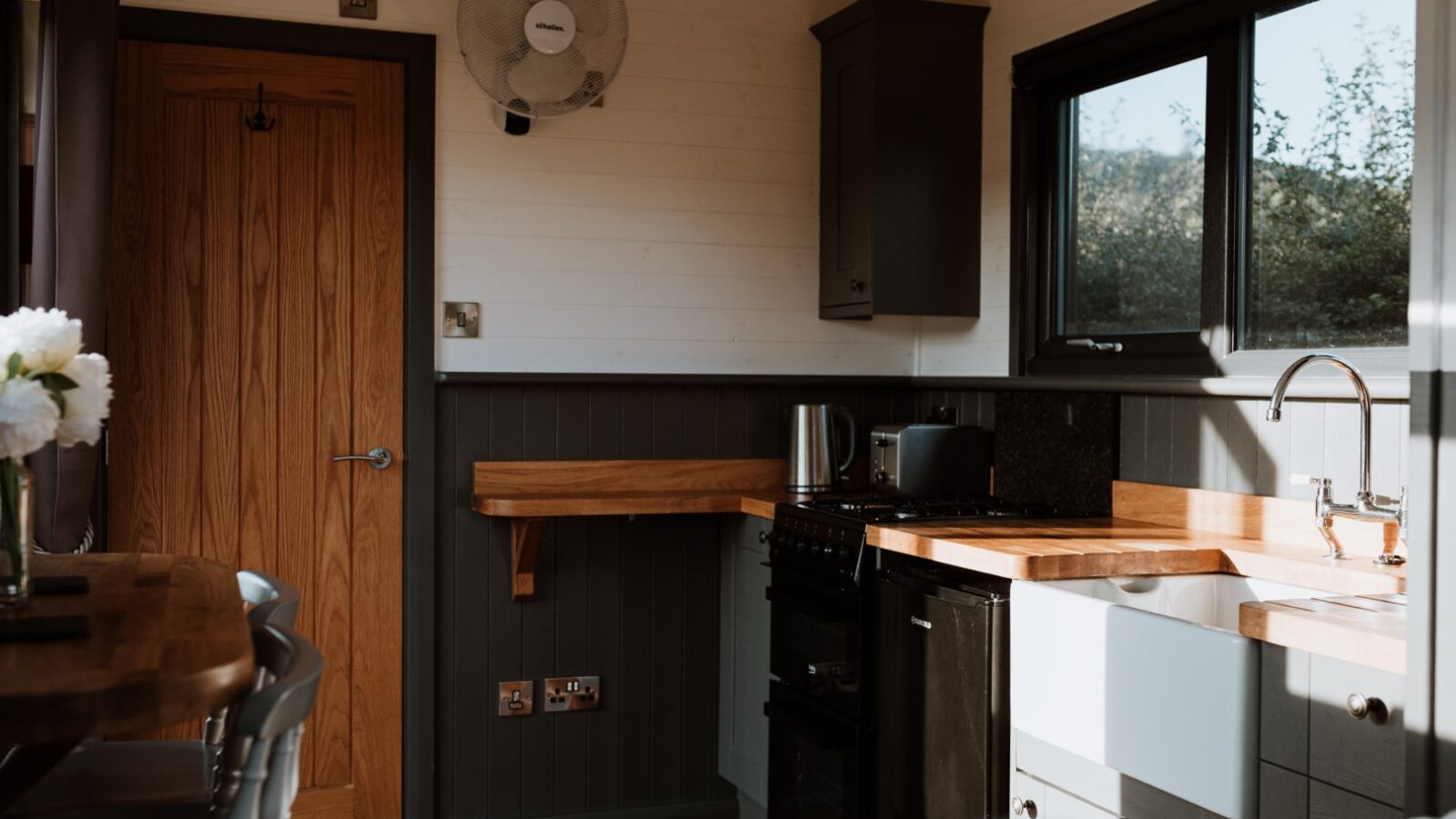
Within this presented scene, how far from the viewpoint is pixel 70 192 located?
3.30 meters

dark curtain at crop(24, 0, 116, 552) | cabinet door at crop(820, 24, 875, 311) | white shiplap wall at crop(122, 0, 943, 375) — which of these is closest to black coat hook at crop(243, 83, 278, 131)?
white shiplap wall at crop(122, 0, 943, 375)

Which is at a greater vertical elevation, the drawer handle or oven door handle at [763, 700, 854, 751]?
the drawer handle

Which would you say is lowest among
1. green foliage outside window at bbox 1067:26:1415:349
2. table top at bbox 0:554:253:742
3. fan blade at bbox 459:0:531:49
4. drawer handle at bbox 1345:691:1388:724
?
drawer handle at bbox 1345:691:1388:724

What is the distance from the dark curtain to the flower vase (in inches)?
59.0

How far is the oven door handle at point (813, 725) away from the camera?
10.9ft

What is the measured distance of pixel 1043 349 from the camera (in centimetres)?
389

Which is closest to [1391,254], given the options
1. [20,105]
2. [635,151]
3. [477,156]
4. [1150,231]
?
[1150,231]

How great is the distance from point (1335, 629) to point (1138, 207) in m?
1.74

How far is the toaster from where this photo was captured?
397 centimetres

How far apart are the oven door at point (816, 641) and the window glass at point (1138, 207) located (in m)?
1.06

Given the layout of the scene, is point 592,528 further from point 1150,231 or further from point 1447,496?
point 1447,496

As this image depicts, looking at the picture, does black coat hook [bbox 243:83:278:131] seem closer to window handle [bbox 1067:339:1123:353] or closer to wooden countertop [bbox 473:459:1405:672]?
wooden countertop [bbox 473:459:1405:672]

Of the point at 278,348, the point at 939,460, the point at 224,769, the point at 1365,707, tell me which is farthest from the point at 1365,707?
the point at 278,348

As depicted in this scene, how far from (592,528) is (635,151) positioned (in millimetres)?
1136
